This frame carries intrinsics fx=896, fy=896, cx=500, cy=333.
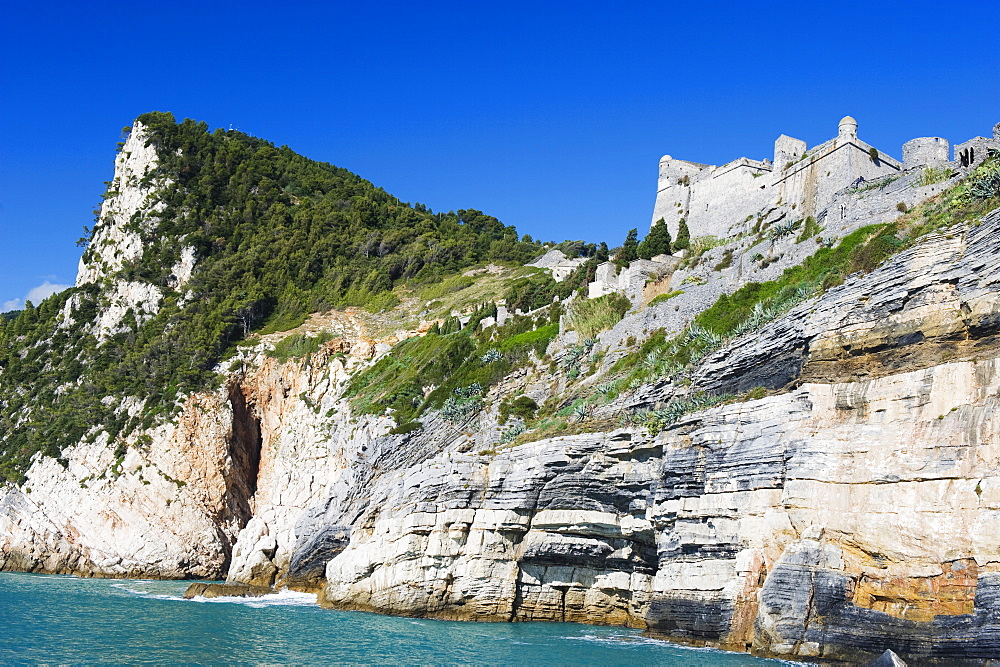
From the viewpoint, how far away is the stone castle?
3684cm

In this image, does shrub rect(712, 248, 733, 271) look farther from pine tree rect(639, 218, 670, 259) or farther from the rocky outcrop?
the rocky outcrop

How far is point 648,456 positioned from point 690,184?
26.6 meters

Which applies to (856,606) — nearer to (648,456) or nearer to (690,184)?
(648,456)

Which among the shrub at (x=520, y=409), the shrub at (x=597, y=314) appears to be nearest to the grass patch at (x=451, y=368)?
the shrub at (x=597, y=314)

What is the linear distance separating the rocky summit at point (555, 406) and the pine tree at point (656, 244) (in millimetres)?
133

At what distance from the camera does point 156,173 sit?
252 feet

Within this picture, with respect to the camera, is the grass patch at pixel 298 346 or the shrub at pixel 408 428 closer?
the shrub at pixel 408 428

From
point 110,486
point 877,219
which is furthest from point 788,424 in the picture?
point 110,486

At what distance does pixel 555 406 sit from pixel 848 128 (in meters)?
18.9

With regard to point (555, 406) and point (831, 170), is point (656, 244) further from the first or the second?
point (555, 406)

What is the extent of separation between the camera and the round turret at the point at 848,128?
4106 centimetres

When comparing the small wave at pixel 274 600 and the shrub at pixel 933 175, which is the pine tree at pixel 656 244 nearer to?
the shrub at pixel 933 175

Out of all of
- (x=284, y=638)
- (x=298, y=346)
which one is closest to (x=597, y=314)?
(x=284, y=638)

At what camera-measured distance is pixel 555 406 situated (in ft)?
122
